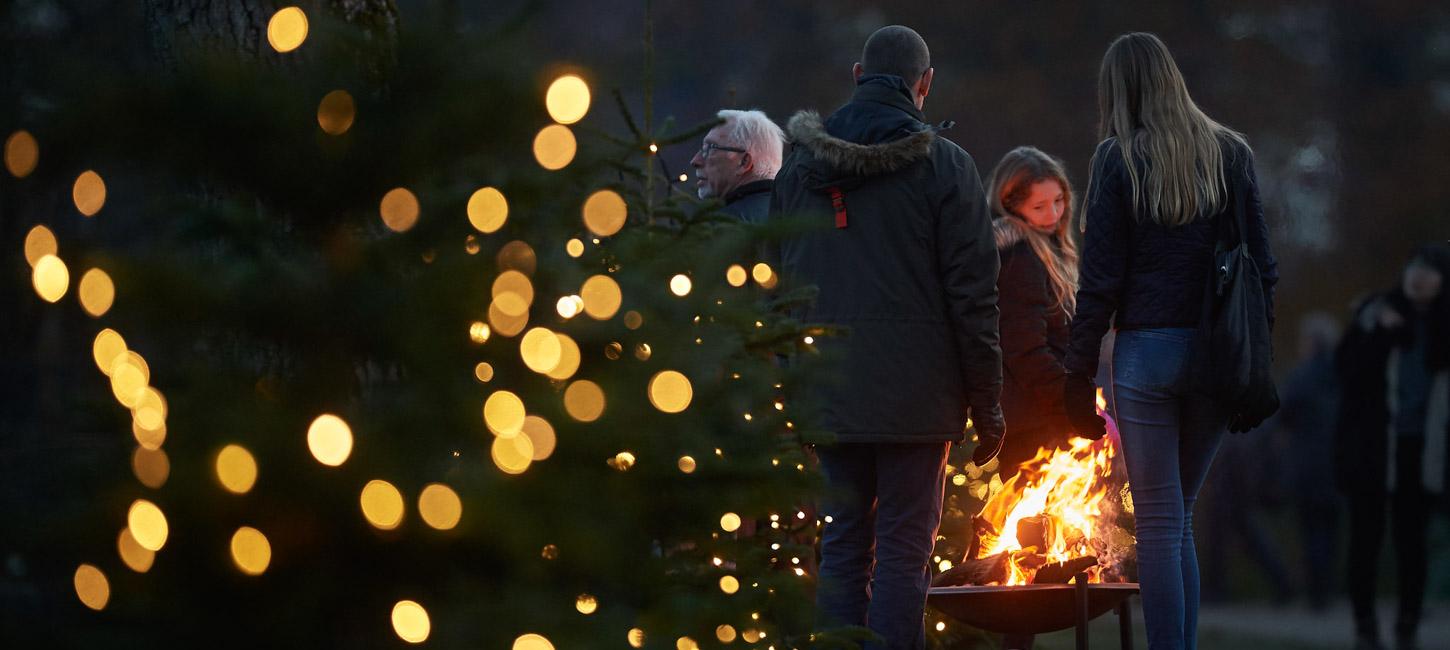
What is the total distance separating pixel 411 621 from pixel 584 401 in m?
0.32

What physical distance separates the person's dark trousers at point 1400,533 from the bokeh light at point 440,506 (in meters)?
7.29

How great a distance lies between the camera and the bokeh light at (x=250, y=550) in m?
1.79

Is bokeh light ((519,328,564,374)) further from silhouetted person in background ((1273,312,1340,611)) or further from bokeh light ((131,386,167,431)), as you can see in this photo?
silhouetted person in background ((1273,312,1340,611))

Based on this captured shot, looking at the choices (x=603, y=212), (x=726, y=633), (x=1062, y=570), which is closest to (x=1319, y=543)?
(x=1062, y=570)

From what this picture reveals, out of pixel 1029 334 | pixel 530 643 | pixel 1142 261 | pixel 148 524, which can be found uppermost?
pixel 1142 261

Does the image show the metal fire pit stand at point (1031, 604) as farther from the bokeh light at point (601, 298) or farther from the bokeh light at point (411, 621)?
the bokeh light at point (411, 621)

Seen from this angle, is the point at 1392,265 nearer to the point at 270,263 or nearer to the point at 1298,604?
the point at 1298,604

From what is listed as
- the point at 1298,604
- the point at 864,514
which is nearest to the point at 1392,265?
the point at 1298,604

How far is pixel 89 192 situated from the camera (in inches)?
71.7

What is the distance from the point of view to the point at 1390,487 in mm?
8117

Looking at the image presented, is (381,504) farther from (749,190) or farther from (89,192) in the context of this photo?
(749,190)

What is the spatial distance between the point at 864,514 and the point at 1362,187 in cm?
1125

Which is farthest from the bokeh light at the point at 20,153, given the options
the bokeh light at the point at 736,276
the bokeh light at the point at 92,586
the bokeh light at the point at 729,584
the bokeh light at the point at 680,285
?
the bokeh light at the point at 729,584

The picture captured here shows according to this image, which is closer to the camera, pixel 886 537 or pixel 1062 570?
pixel 886 537
